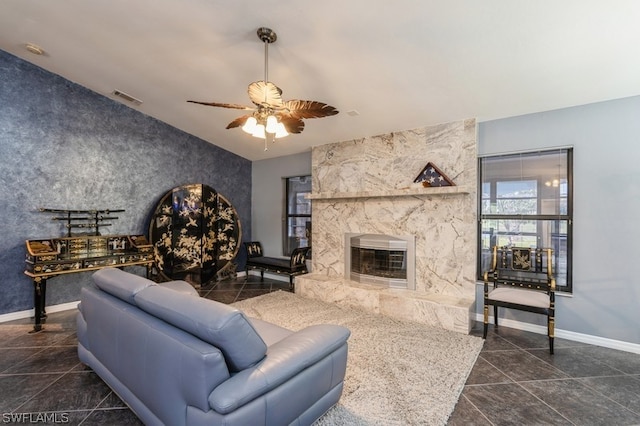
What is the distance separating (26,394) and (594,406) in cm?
417

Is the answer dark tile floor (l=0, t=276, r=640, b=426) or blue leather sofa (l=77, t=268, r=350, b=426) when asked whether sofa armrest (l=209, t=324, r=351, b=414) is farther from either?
dark tile floor (l=0, t=276, r=640, b=426)

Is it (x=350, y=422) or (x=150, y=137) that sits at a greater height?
(x=150, y=137)

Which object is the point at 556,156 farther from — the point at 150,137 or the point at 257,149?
the point at 150,137

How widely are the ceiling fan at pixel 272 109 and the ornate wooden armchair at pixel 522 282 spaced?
105 inches

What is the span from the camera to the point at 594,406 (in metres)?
2.18

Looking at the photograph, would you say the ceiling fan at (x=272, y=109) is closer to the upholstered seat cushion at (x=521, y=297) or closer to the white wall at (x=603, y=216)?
the upholstered seat cushion at (x=521, y=297)

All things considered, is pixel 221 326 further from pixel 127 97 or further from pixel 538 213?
pixel 127 97

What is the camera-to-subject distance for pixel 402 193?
4242 millimetres

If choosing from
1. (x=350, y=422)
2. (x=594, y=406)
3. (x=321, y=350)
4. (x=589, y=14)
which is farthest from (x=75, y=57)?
(x=594, y=406)

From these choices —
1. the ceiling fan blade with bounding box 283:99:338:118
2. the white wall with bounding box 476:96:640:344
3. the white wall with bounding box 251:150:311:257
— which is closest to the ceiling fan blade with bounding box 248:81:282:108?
the ceiling fan blade with bounding box 283:99:338:118

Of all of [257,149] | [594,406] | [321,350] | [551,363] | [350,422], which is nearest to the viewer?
[321,350]

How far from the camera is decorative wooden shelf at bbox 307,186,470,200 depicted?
383cm

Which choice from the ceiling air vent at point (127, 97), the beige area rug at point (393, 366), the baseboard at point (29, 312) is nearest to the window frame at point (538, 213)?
the beige area rug at point (393, 366)

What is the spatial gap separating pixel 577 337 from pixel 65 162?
6.83 meters
